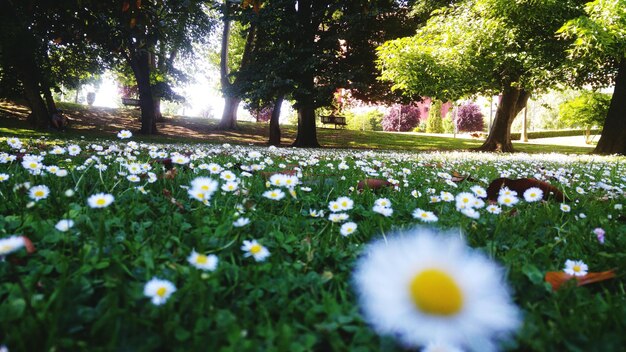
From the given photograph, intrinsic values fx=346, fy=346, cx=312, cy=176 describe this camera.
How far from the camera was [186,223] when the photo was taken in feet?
5.16

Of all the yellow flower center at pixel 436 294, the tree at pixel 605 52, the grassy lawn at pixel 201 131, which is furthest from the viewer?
the grassy lawn at pixel 201 131

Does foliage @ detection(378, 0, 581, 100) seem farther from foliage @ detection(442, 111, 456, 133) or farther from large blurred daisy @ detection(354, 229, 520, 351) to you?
foliage @ detection(442, 111, 456, 133)

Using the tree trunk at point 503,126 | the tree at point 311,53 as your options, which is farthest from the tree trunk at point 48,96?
the tree trunk at point 503,126

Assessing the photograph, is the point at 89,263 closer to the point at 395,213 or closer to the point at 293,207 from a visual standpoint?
the point at 293,207

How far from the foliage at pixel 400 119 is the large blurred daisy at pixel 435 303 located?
50.8m

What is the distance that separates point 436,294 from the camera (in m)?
0.65

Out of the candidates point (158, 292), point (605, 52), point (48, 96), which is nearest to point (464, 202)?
point (158, 292)

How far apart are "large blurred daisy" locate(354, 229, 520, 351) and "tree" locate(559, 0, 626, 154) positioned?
1174cm

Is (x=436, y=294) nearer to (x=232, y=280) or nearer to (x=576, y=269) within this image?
(x=232, y=280)

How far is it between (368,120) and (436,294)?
180ft

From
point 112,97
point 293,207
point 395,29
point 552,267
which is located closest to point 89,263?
point 293,207

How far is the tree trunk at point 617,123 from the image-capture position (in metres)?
14.3

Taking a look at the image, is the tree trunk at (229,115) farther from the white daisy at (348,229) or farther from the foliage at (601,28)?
the white daisy at (348,229)

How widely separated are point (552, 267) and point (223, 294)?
3.86ft
